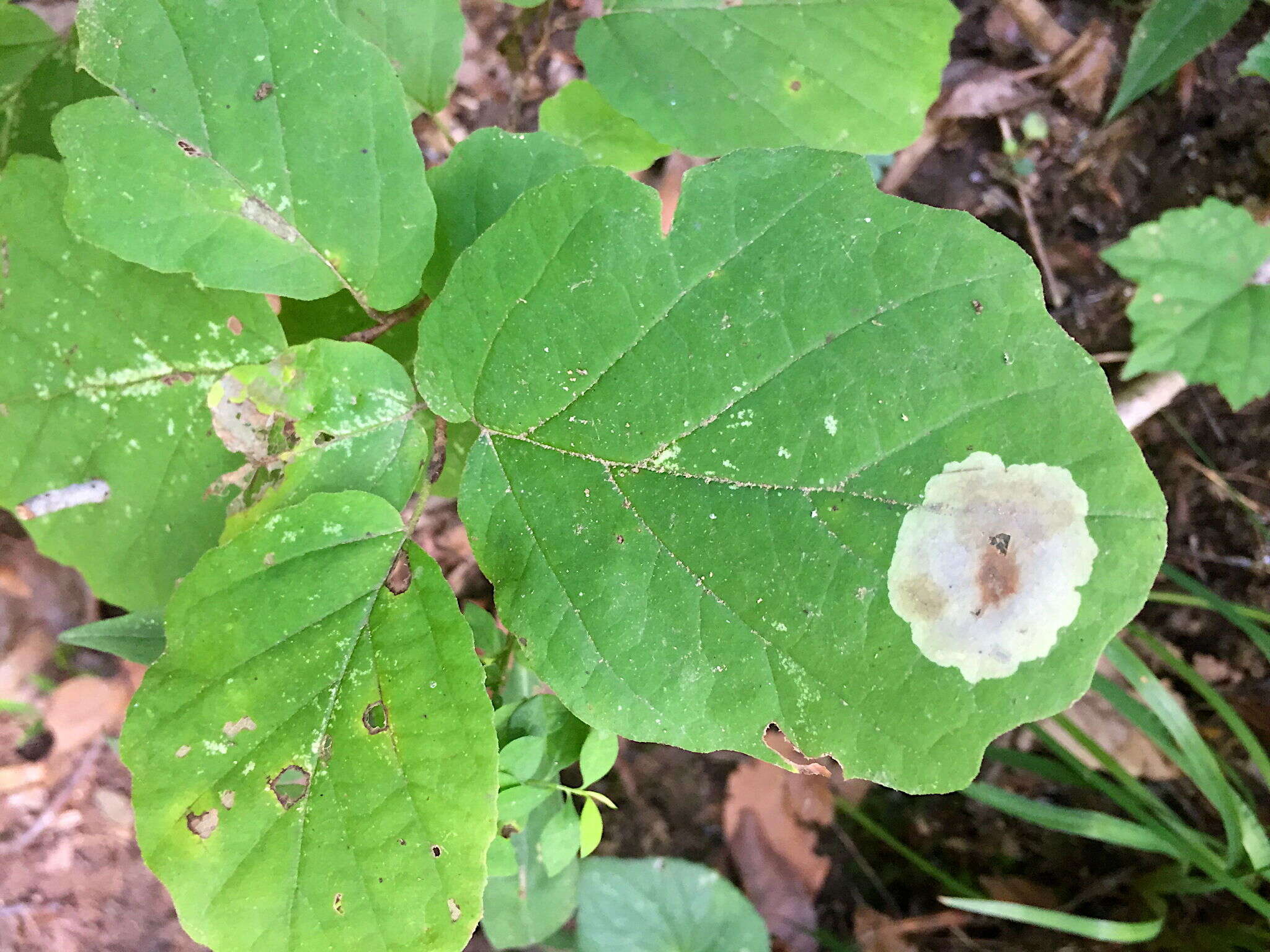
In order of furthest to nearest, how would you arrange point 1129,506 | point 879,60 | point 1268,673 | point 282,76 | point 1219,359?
point 1268,673, point 1219,359, point 879,60, point 282,76, point 1129,506

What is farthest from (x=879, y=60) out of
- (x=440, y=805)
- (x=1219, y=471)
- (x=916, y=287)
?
(x=1219, y=471)

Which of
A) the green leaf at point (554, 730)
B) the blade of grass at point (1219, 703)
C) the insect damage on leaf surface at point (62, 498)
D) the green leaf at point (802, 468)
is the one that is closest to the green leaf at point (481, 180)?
the green leaf at point (802, 468)

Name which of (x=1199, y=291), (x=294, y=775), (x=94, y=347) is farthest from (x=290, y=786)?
(x=1199, y=291)

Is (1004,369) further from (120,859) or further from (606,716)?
(120,859)

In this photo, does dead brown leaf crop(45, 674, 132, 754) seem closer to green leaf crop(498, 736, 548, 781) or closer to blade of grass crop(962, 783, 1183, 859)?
green leaf crop(498, 736, 548, 781)

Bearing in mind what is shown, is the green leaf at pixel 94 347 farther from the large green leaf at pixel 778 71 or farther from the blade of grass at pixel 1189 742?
the blade of grass at pixel 1189 742

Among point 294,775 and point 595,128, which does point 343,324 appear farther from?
point 294,775

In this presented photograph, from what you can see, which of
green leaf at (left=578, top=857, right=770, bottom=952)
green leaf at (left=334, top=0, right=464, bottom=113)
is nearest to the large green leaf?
green leaf at (left=334, top=0, right=464, bottom=113)
